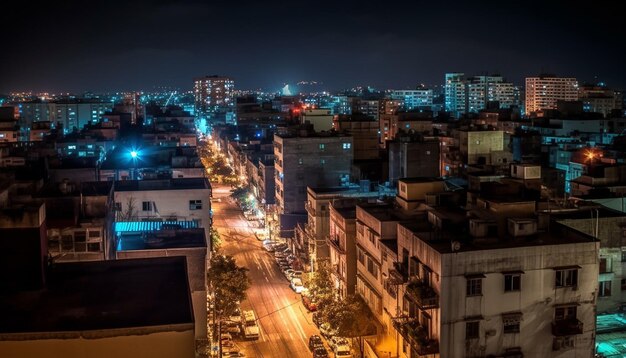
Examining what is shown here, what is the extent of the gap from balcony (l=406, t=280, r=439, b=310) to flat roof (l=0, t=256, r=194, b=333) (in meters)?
8.16

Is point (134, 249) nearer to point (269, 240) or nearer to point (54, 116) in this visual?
point (269, 240)

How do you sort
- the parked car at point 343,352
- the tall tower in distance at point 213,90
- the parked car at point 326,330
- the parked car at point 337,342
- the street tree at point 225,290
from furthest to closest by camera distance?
1. the tall tower in distance at point 213,90
2. the street tree at point 225,290
3. the parked car at point 326,330
4. the parked car at point 337,342
5. the parked car at point 343,352

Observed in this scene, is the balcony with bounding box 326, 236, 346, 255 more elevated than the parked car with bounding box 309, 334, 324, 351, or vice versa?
the balcony with bounding box 326, 236, 346, 255

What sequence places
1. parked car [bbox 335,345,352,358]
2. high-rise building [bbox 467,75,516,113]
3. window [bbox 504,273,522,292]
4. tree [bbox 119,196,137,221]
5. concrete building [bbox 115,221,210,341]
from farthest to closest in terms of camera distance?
high-rise building [bbox 467,75,516,113] < tree [bbox 119,196,137,221] < parked car [bbox 335,345,352,358] < concrete building [bbox 115,221,210,341] < window [bbox 504,273,522,292]

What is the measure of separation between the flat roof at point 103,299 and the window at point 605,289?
1394 cm

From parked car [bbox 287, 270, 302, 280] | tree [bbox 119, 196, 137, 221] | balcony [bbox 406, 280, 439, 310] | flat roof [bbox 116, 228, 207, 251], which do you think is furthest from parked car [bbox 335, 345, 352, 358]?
tree [bbox 119, 196, 137, 221]

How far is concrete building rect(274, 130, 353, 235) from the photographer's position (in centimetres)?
3662

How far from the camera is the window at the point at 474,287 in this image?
48.8 feet

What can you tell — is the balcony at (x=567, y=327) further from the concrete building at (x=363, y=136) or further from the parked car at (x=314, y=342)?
the concrete building at (x=363, y=136)

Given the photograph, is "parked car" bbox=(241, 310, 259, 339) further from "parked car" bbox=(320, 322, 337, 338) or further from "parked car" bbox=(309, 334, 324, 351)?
"parked car" bbox=(320, 322, 337, 338)

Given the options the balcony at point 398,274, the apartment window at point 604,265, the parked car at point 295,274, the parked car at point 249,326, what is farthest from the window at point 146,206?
the apartment window at point 604,265

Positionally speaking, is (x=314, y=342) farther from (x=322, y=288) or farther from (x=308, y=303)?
(x=308, y=303)

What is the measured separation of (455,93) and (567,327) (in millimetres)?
103918

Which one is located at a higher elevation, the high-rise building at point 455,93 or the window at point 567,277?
the high-rise building at point 455,93
